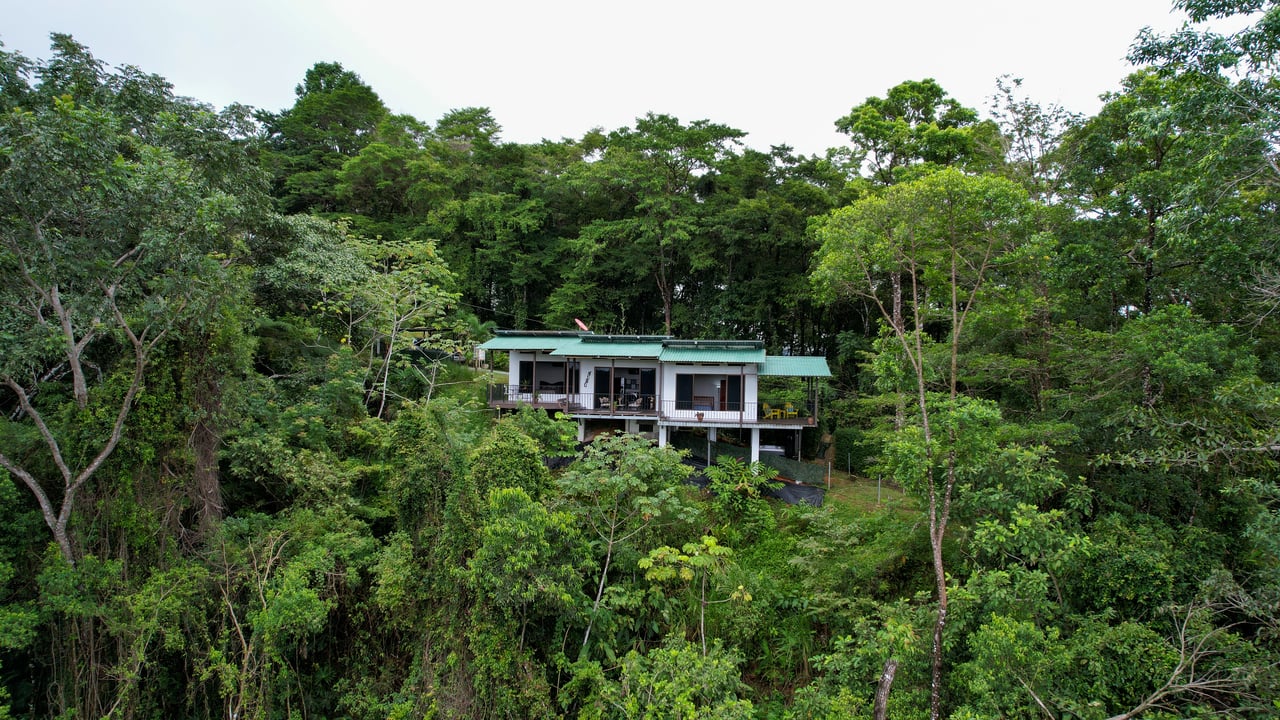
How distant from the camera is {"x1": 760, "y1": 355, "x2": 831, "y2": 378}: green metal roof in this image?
14656 mm

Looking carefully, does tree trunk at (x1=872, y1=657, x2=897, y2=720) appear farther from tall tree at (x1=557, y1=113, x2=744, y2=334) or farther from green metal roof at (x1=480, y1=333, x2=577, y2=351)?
tall tree at (x1=557, y1=113, x2=744, y2=334)

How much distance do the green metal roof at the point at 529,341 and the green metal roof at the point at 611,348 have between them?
15.5 inches

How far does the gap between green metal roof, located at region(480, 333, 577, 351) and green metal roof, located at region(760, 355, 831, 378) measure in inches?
243

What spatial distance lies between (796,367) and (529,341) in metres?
8.37

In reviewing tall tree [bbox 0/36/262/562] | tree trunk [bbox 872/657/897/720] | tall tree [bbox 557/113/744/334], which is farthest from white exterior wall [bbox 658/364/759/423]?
tall tree [bbox 0/36/262/562]

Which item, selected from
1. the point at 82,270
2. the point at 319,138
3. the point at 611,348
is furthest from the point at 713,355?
the point at 319,138

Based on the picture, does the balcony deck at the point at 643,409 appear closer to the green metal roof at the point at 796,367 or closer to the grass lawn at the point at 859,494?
the green metal roof at the point at 796,367

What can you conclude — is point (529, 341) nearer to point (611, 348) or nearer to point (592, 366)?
point (592, 366)

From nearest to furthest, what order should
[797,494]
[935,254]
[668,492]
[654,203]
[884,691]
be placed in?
1. [884,691]
2. [668,492]
3. [935,254]
4. [797,494]
5. [654,203]

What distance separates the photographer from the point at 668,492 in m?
8.67

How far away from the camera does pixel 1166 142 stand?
8961mm

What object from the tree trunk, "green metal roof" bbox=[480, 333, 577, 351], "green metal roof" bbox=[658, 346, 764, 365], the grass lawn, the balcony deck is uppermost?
"green metal roof" bbox=[480, 333, 577, 351]

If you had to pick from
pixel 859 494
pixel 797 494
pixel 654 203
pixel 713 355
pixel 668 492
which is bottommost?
pixel 859 494

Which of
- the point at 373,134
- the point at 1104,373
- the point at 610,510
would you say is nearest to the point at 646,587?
the point at 610,510
